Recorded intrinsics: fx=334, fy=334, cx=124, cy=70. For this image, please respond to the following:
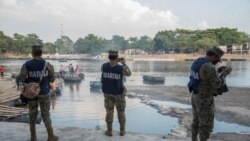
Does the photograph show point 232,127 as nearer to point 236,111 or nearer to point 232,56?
point 236,111

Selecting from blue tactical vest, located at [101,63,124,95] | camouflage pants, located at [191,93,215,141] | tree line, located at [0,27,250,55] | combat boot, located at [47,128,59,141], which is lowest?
combat boot, located at [47,128,59,141]

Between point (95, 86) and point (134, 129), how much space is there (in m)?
19.5

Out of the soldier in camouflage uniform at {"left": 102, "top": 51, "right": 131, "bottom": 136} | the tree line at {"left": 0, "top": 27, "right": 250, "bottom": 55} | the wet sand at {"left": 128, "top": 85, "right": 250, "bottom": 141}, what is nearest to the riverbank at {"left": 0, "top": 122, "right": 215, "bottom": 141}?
the soldier in camouflage uniform at {"left": 102, "top": 51, "right": 131, "bottom": 136}

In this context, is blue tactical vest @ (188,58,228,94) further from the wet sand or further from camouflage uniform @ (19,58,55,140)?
the wet sand

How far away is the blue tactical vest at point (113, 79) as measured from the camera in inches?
307

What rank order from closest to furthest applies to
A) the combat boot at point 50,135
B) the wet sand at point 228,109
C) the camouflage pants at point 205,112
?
the camouflage pants at point 205,112
the combat boot at point 50,135
the wet sand at point 228,109

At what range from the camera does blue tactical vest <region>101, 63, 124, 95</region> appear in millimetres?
7805

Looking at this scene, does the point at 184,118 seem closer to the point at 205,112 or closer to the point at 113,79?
the point at 113,79

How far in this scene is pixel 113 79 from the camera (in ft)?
25.8

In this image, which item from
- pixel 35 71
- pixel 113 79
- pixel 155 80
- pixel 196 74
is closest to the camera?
pixel 196 74

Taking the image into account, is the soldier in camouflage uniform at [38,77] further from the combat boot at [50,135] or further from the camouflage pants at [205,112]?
the camouflage pants at [205,112]

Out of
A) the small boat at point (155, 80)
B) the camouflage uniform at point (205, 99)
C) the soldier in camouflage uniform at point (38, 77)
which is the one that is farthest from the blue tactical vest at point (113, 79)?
the small boat at point (155, 80)

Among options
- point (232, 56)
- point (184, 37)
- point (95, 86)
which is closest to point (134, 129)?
point (95, 86)

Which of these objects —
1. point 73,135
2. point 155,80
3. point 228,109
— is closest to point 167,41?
point 155,80
